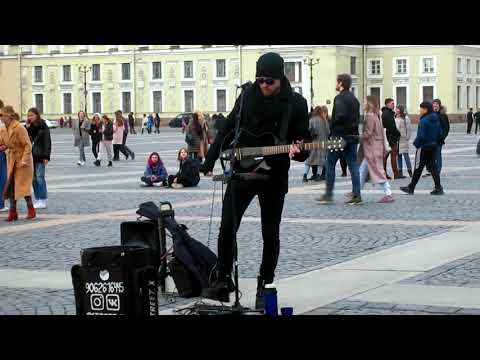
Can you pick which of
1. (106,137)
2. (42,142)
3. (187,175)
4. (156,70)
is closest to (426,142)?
(187,175)

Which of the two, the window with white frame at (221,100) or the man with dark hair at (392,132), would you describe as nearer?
the man with dark hair at (392,132)

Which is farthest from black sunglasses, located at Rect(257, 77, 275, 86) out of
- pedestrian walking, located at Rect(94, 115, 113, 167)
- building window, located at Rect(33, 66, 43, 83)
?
building window, located at Rect(33, 66, 43, 83)

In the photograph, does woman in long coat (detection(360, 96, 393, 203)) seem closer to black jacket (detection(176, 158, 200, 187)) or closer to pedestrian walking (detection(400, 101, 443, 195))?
pedestrian walking (detection(400, 101, 443, 195))

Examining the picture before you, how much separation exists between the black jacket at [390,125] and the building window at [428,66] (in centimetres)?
6402

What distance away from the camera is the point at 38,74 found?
90.4 m

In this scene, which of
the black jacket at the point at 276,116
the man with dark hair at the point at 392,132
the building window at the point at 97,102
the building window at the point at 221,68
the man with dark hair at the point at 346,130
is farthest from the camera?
the building window at the point at 97,102

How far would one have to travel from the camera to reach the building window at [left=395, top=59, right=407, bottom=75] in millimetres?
86062

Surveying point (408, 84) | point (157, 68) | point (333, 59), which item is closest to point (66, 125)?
point (157, 68)

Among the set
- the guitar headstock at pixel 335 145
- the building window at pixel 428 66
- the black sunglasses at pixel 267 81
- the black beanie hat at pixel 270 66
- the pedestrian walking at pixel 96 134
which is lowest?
the pedestrian walking at pixel 96 134

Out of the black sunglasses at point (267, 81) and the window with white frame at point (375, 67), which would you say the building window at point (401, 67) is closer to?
the window with white frame at point (375, 67)

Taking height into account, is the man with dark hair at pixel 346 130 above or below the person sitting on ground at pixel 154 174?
above

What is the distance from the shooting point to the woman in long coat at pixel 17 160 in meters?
14.0

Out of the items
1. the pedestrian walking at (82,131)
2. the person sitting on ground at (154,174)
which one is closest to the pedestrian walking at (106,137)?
the pedestrian walking at (82,131)
